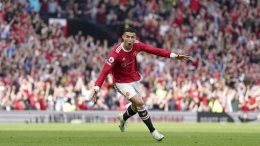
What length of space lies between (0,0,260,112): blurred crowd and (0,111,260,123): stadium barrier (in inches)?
24.0

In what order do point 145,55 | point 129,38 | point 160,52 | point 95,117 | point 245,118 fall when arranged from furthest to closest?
point 145,55 < point 245,118 < point 95,117 < point 160,52 < point 129,38

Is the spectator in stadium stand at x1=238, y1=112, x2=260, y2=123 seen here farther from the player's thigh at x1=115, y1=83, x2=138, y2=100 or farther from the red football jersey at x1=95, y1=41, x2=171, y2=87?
the player's thigh at x1=115, y1=83, x2=138, y2=100

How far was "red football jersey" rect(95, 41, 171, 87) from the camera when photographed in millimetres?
17172

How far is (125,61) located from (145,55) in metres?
19.7

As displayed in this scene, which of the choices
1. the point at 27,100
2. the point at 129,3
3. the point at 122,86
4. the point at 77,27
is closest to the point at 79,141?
the point at 122,86

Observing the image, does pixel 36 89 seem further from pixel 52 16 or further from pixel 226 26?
pixel 226 26

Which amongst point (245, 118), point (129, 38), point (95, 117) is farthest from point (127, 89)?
point (245, 118)

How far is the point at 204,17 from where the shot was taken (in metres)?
41.6

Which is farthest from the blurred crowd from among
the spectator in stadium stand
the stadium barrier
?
the spectator in stadium stand

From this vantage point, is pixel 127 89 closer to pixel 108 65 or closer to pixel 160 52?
pixel 108 65

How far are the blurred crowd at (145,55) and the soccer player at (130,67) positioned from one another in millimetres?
15046

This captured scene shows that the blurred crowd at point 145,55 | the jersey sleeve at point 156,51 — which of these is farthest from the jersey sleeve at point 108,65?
the blurred crowd at point 145,55

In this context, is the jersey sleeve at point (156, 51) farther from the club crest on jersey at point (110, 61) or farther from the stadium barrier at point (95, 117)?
the stadium barrier at point (95, 117)

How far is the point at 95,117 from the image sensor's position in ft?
108
